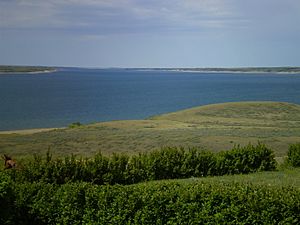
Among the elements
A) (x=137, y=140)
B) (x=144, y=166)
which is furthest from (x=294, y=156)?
(x=137, y=140)

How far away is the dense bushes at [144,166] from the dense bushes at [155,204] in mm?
2220

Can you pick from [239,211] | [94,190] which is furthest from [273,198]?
[94,190]

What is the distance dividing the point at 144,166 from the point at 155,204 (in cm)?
616

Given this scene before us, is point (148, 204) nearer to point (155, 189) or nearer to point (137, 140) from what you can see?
point (155, 189)

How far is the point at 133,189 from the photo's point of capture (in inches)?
376

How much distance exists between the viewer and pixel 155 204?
30.4ft

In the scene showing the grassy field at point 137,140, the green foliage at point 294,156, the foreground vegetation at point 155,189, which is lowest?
the grassy field at point 137,140

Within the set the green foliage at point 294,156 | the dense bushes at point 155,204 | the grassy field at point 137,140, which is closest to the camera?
the dense bushes at point 155,204

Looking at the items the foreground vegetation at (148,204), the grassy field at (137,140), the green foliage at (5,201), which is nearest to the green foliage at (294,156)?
the grassy field at (137,140)

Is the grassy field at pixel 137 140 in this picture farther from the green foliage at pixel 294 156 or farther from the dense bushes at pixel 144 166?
the dense bushes at pixel 144 166

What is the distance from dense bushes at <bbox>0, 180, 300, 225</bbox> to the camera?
888 cm

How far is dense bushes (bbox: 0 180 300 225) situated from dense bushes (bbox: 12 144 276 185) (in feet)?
7.28

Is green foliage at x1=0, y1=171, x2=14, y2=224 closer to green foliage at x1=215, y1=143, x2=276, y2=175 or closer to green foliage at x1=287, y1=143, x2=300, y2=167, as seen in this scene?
green foliage at x1=215, y1=143, x2=276, y2=175

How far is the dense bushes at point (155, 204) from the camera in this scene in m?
8.88
